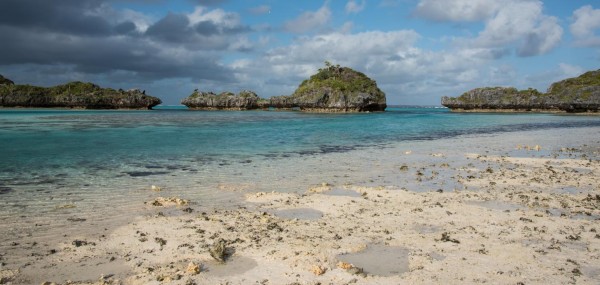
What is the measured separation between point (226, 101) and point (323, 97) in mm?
45963

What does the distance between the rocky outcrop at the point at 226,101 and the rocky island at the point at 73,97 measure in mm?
Result: 16477

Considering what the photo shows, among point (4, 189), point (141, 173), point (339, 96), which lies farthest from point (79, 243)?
point (339, 96)

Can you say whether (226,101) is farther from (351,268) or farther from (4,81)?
(351,268)

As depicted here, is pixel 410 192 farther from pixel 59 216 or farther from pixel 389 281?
pixel 59 216

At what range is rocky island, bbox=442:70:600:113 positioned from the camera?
10688 centimetres

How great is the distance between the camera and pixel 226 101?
150 m

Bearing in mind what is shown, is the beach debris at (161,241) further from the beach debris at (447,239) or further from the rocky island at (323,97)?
the rocky island at (323,97)

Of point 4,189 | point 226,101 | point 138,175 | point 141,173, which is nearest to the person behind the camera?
point 4,189

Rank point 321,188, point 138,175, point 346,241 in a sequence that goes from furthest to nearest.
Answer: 1. point 138,175
2. point 321,188
3. point 346,241

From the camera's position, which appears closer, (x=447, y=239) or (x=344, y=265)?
(x=344, y=265)

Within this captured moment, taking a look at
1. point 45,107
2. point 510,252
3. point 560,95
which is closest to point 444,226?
point 510,252

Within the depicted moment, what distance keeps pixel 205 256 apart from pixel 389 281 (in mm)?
3519

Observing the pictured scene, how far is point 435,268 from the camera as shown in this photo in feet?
22.2

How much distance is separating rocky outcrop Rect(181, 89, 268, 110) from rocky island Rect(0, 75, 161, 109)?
1648cm
